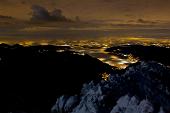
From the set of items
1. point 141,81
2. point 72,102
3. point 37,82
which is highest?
point 141,81

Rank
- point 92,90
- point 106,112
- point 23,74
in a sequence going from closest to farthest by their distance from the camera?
point 106,112 < point 92,90 < point 23,74

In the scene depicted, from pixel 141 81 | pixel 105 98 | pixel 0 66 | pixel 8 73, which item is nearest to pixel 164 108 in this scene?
pixel 141 81

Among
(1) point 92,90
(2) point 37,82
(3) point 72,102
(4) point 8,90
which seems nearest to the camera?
(1) point 92,90

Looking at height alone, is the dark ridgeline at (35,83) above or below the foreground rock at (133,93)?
below

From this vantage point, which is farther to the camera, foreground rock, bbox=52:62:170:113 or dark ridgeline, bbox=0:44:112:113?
dark ridgeline, bbox=0:44:112:113

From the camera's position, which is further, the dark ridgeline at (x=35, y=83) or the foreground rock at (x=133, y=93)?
the dark ridgeline at (x=35, y=83)

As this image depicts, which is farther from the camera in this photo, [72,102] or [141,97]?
[72,102]

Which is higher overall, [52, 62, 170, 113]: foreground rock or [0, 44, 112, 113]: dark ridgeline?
[52, 62, 170, 113]: foreground rock

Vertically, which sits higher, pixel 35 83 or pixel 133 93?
pixel 133 93

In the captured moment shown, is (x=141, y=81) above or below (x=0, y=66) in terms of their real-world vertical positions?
above

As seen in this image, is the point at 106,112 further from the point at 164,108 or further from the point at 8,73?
the point at 8,73

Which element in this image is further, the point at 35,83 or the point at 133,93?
the point at 35,83
